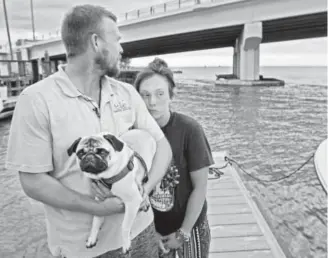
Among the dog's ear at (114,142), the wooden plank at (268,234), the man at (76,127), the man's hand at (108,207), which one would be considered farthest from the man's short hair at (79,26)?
the wooden plank at (268,234)

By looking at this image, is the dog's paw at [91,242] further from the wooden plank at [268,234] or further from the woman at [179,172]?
the wooden plank at [268,234]

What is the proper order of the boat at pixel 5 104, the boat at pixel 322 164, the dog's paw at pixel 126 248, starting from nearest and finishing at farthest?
the dog's paw at pixel 126 248, the boat at pixel 322 164, the boat at pixel 5 104

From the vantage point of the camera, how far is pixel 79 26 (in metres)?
1.80

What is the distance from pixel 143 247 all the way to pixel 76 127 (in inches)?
35.8

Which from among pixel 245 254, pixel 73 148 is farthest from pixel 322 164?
pixel 73 148

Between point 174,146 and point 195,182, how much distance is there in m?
0.31

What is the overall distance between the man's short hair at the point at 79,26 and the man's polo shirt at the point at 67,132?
18 cm

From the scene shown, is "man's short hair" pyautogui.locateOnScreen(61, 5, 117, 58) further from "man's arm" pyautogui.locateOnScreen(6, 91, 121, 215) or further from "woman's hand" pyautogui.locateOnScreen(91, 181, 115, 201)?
"woman's hand" pyautogui.locateOnScreen(91, 181, 115, 201)

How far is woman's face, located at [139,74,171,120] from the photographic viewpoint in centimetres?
234

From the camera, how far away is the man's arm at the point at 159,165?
80.7 inches

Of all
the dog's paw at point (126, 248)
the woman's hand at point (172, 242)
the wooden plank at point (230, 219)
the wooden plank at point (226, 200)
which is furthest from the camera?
the wooden plank at point (226, 200)

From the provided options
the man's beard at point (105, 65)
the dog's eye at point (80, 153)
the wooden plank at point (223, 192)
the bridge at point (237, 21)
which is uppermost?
the bridge at point (237, 21)

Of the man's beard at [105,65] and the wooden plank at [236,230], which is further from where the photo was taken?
the wooden plank at [236,230]

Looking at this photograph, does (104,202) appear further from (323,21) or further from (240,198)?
(323,21)
